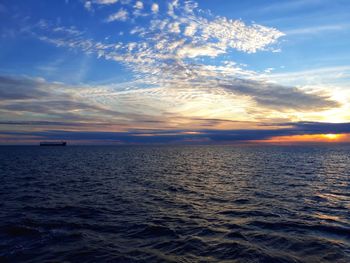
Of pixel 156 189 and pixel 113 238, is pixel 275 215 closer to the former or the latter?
pixel 113 238

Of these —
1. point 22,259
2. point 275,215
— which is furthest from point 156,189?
point 22,259

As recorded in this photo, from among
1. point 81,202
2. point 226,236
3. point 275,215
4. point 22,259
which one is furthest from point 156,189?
point 22,259

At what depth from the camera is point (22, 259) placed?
15242 mm

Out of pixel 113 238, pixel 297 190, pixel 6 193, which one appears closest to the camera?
pixel 113 238

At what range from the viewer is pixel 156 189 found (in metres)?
39.0

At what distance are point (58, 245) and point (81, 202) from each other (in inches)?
508

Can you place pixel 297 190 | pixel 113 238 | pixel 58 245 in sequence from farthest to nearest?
1. pixel 297 190
2. pixel 113 238
3. pixel 58 245

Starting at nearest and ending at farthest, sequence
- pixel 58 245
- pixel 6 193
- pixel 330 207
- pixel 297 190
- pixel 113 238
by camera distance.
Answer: pixel 58 245, pixel 113 238, pixel 330 207, pixel 6 193, pixel 297 190

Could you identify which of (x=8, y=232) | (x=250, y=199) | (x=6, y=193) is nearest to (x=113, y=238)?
(x=8, y=232)

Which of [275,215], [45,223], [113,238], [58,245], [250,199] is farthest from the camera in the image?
[250,199]

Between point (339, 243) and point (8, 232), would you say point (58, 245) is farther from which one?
point (339, 243)

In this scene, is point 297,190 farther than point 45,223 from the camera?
Yes

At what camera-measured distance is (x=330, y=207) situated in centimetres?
2817

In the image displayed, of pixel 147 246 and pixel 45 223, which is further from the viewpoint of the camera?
pixel 45 223
